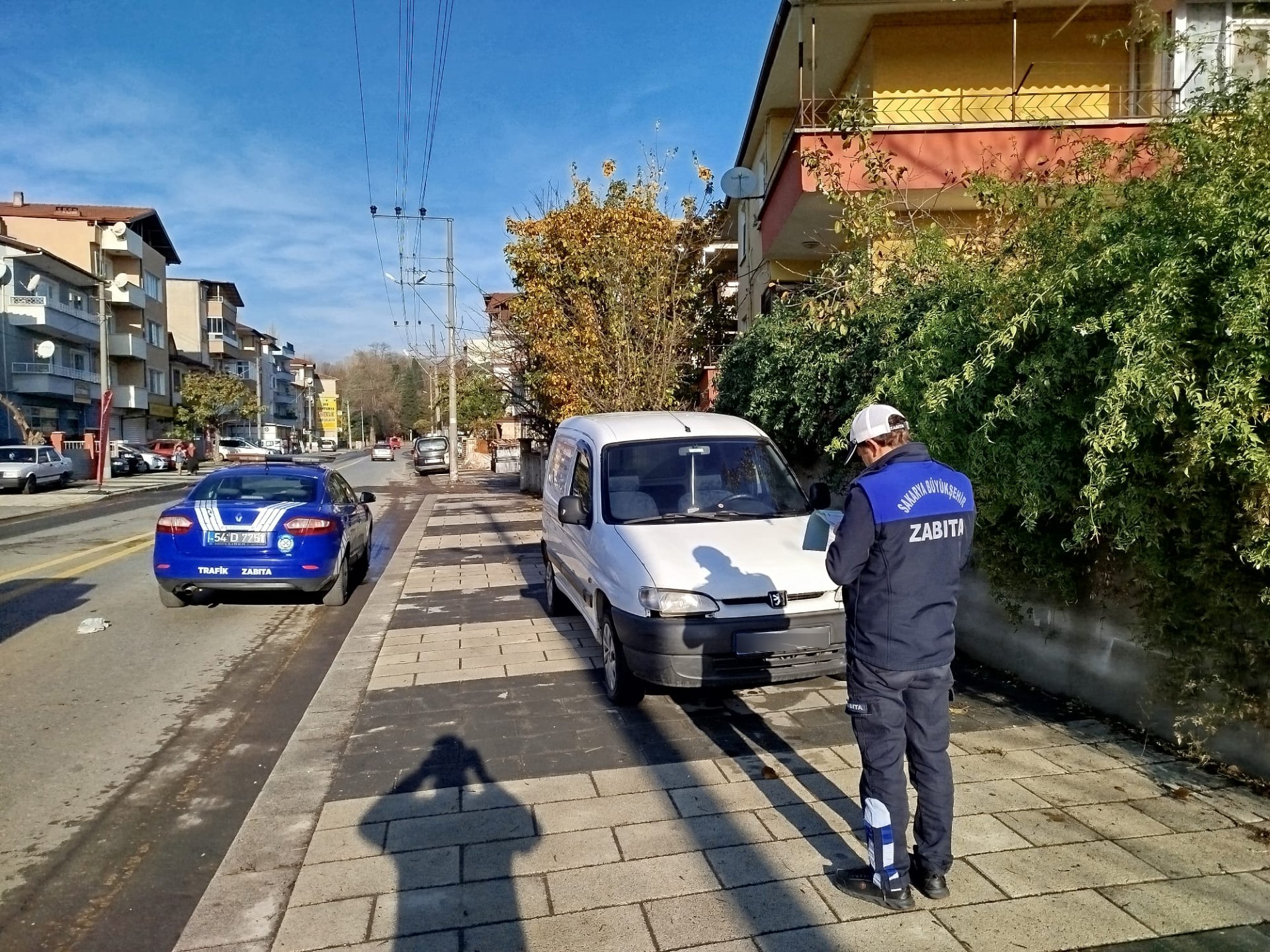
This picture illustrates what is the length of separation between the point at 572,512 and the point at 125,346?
59.6 meters

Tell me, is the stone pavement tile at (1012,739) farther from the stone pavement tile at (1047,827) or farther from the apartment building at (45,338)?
the apartment building at (45,338)

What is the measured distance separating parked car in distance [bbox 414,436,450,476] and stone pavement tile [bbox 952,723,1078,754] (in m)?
39.3

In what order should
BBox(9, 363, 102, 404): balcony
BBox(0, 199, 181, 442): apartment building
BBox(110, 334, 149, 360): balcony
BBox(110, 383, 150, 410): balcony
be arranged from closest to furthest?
BBox(9, 363, 102, 404): balcony < BBox(0, 199, 181, 442): apartment building < BBox(110, 383, 150, 410): balcony < BBox(110, 334, 149, 360): balcony

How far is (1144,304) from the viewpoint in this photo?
3691 mm

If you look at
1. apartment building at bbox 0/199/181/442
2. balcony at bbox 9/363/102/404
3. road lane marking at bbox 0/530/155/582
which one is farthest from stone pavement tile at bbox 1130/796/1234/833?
apartment building at bbox 0/199/181/442

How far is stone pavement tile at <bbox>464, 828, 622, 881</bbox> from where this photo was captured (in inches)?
140

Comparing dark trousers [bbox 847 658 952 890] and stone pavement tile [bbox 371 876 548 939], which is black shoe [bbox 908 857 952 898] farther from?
stone pavement tile [bbox 371 876 548 939]

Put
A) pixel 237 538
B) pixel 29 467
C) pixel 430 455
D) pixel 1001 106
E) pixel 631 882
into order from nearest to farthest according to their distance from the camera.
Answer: pixel 631 882 → pixel 237 538 → pixel 1001 106 → pixel 29 467 → pixel 430 455

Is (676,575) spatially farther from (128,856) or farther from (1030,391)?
(128,856)

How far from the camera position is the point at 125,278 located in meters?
53.4

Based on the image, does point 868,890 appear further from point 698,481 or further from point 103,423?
point 103,423

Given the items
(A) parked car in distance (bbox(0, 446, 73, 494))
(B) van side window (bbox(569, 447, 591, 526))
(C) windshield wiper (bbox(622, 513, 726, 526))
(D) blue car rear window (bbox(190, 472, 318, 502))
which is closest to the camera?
(C) windshield wiper (bbox(622, 513, 726, 526))

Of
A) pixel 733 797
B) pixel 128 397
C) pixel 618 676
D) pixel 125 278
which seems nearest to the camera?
pixel 733 797

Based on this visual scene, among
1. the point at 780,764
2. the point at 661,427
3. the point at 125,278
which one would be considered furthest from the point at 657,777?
the point at 125,278
